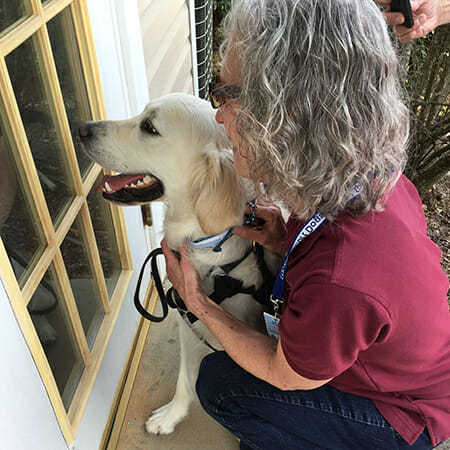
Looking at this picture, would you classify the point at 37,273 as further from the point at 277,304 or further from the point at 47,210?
the point at 277,304

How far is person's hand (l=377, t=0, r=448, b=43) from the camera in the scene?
103cm

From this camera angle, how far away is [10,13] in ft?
2.92

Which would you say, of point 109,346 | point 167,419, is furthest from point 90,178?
point 167,419

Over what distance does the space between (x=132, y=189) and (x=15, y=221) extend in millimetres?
370

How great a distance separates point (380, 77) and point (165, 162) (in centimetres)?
62

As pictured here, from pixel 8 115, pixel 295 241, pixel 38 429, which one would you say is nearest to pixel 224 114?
pixel 295 241

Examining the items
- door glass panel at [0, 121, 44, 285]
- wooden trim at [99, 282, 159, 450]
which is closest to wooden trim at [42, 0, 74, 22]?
door glass panel at [0, 121, 44, 285]

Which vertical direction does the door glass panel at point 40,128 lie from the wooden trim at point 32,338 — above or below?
above

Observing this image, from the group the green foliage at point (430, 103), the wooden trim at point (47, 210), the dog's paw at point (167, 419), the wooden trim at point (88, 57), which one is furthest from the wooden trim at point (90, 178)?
the green foliage at point (430, 103)

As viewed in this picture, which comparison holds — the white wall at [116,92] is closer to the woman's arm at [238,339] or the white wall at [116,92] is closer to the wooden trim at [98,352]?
the wooden trim at [98,352]

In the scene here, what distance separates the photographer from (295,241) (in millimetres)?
1014

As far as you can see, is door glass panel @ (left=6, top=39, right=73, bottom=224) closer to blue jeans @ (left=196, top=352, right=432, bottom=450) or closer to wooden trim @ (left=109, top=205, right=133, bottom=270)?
wooden trim @ (left=109, top=205, right=133, bottom=270)

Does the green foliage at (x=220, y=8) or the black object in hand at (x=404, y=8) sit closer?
the black object in hand at (x=404, y=8)

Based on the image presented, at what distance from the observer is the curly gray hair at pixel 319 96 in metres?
0.79
